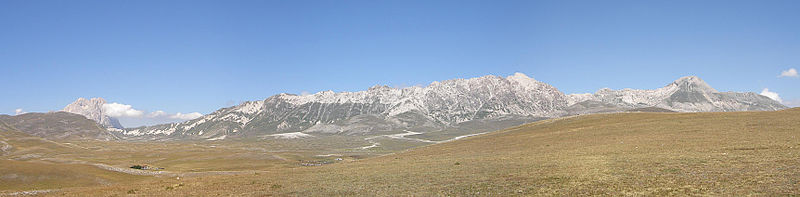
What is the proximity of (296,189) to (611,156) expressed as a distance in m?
32.8

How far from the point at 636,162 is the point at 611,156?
22.2 ft

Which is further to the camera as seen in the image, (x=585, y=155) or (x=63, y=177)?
(x=63, y=177)

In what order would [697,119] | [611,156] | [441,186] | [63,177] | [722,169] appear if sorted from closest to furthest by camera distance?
[722,169]
[441,186]
[611,156]
[63,177]
[697,119]

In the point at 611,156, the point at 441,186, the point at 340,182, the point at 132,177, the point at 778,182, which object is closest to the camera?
the point at 778,182

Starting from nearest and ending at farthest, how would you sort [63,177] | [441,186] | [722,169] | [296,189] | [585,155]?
[722,169]
[441,186]
[296,189]
[585,155]
[63,177]

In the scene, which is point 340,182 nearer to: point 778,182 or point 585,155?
point 585,155

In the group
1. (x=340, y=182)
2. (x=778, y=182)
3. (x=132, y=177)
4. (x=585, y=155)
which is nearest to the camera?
(x=778, y=182)

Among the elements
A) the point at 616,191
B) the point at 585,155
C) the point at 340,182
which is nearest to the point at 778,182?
the point at 616,191

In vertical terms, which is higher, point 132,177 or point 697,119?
point 697,119

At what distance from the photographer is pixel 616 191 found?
2823 centimetres

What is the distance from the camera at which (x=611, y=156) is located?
1865 inches

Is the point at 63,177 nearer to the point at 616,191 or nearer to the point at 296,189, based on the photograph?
the point at 296,189

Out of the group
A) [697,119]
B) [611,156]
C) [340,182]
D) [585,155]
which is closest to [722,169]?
[611,156]

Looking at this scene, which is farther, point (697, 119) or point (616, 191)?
point (697, 119)
